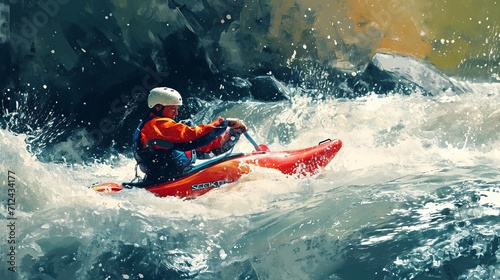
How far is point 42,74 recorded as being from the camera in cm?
686

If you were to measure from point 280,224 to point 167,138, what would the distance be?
1.00 meters

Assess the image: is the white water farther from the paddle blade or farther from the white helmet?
the white helmet

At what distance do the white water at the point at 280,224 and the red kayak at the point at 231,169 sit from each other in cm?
8

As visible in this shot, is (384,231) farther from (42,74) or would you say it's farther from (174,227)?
(42,74)

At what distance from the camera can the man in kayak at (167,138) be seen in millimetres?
4211

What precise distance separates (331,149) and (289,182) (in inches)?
18.0

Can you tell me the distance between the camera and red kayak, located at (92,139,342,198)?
169 inches

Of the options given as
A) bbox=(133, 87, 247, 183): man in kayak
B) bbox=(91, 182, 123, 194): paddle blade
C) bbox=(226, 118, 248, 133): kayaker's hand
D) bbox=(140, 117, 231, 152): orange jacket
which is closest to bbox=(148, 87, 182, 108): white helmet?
bbox=(133, 87, 247, 183): man in kayak

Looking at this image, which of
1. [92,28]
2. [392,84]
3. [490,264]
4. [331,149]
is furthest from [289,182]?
[392,84]

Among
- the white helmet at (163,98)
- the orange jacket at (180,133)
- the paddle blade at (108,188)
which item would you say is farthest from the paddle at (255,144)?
the paddle blade at (108,188)

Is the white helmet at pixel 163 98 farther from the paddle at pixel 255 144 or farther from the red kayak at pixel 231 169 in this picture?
the paddle at pixel 255 144

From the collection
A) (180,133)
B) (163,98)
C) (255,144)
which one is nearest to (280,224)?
(180,133)

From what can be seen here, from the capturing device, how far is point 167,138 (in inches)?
166

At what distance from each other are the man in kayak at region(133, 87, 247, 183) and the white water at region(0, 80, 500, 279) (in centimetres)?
22
